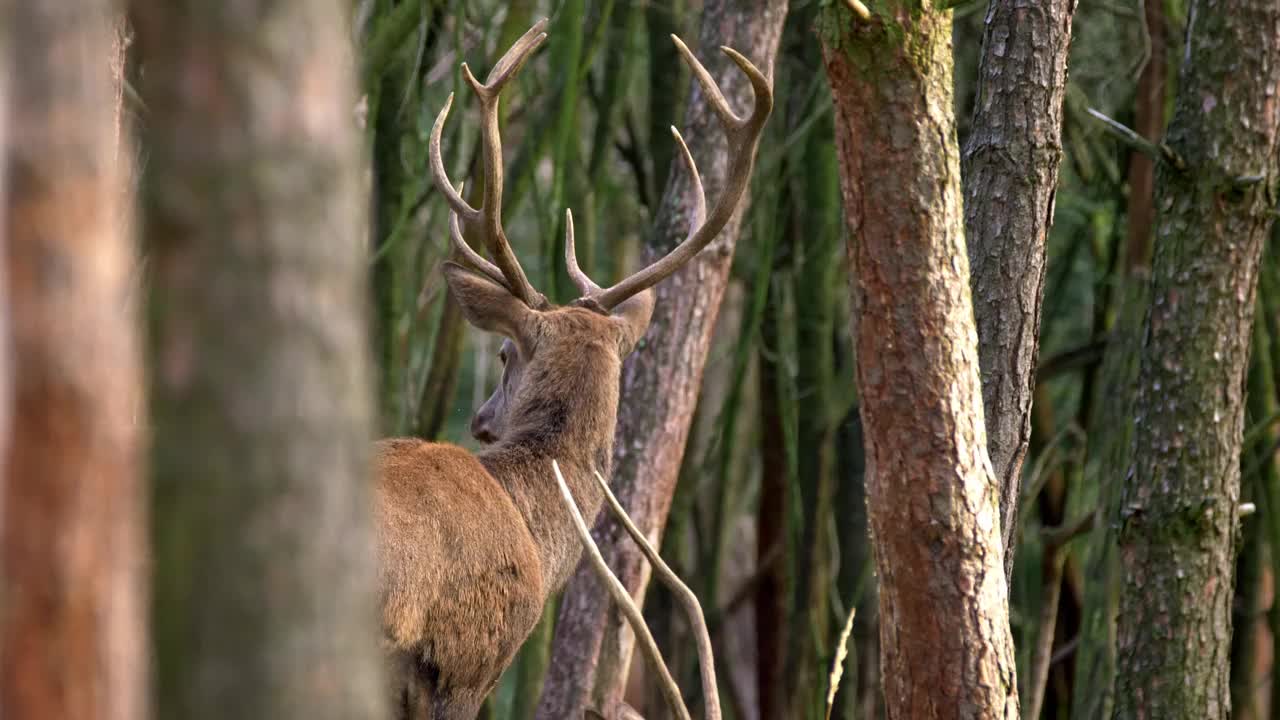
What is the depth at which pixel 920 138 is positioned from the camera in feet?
10.0

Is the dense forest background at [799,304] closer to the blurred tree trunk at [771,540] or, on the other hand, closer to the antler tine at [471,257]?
the blurred tree trunk at [771,540]

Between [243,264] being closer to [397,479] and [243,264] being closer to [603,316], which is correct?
[397,479]

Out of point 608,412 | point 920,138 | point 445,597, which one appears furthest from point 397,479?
point 920,138

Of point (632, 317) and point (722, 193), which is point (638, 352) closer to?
point (632, 317)

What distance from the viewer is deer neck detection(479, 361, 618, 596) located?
179 inches

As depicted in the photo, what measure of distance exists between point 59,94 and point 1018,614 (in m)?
7.66

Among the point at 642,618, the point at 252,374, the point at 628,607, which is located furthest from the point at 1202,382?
the point at 252,374

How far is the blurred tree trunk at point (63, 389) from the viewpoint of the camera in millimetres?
1209

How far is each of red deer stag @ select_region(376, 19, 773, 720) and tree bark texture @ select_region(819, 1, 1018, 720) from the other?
793mm

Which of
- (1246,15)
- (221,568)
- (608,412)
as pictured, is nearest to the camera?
(221,568)

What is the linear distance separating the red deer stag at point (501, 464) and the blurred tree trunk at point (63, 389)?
98.6 inches

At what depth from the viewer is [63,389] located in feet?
4.10

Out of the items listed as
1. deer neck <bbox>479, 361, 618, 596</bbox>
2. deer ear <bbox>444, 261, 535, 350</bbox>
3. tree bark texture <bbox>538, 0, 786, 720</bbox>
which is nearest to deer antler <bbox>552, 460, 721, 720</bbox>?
deer neck <bbox>479, 361, 618, 596</bbox>

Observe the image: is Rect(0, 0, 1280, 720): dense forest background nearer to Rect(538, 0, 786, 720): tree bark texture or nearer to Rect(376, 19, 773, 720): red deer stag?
Rect(538, 0, 786, 720): tree bark texture
